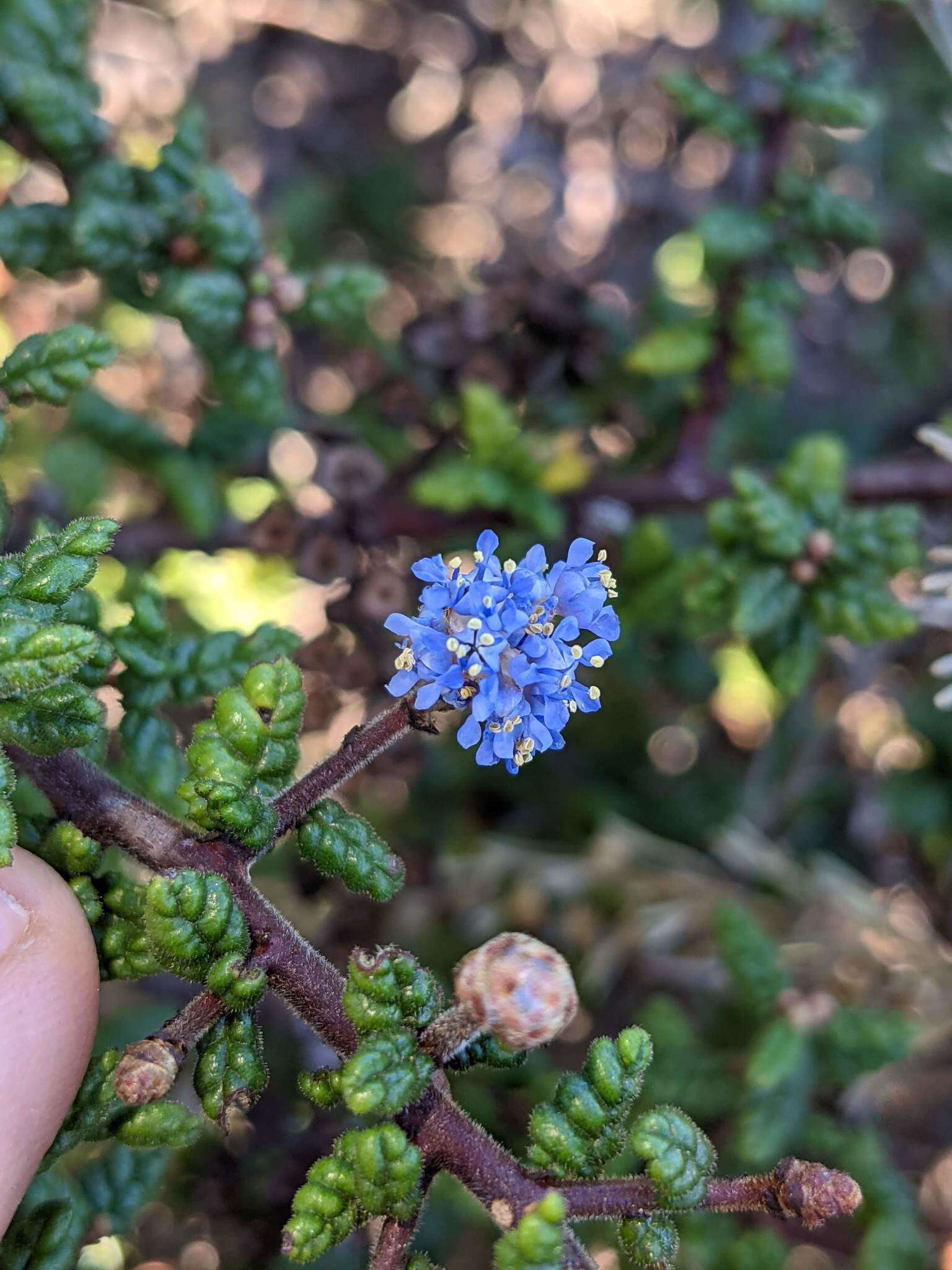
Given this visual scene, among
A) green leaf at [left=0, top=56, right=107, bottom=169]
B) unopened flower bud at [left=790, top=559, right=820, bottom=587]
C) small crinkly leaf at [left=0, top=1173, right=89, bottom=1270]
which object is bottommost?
small crinkly leaf at [left=0, top=1173, right=89, bottom=1270]

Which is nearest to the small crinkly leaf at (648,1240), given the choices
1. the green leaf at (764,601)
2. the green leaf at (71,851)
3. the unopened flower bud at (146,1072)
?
the unopened flower bud at (146,1072)

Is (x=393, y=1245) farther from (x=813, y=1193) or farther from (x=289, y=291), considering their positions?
(x=289, y=291)

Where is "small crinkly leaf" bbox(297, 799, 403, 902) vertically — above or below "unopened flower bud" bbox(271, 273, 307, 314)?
below

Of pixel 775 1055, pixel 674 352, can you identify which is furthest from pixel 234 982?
pixel 674 352

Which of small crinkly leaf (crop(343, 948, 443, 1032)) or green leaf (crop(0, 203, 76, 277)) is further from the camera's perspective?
green leaf (crop(0, 203, 76, 277))

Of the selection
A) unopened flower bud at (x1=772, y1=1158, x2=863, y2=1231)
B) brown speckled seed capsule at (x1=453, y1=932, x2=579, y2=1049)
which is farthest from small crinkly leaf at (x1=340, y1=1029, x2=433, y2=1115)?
unopened flower bud at (x1=772, y1=1158, x2=863, y2=1231)

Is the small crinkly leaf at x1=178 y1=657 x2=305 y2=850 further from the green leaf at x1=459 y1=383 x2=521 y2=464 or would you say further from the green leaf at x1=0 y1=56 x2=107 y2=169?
the green leaf at x1=0 y1=56 x2=107 y2=169

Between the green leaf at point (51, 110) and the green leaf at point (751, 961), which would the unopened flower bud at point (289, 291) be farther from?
the green leaf at point (751, 961)
